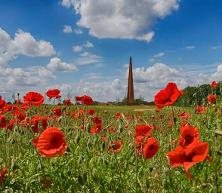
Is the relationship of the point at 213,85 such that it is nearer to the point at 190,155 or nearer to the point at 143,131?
the point at 143,131

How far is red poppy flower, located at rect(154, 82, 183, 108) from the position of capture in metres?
4.27

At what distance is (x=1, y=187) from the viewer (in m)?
4.38

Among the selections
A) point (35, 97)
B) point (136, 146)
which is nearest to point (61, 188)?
point (136, 146)

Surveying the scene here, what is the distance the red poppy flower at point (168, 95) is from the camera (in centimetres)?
427

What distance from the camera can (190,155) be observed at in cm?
296

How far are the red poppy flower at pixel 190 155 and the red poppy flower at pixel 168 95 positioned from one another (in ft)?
4.09

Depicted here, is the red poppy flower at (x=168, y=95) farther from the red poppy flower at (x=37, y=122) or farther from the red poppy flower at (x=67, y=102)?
the red poppy flower at (x=67, y=102)

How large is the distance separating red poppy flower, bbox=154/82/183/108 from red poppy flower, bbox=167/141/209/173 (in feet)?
4.09

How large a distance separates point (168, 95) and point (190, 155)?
1.41m

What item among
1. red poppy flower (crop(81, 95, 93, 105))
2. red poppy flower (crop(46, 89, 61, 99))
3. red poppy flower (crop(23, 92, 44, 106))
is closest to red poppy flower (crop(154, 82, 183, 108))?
red poppy flower (crop(81, 95, 93, 105))

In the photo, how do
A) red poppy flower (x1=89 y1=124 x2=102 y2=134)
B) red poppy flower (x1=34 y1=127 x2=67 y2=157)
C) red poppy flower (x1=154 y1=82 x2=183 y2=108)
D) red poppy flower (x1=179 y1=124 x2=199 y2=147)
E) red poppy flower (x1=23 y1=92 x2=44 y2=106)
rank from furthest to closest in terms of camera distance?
red poppy flower (x1=23 y1=92 x2=44 y2=106) → red poppy flower (x1=89 y1=124 x2=102 y2=134) → red poppy flower (x1=154 y1=82 x2=183 y2=108) → red poppy flower (x1=34 y1=127 x2=67 y2=157) → red poppy flower (x1=179 y1=124 x2=199 y2=147)

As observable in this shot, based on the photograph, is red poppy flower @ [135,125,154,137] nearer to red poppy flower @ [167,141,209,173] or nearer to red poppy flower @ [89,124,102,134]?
red poppy flower @ [89,124,102,134]

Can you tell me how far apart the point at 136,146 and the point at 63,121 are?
7.86 feet

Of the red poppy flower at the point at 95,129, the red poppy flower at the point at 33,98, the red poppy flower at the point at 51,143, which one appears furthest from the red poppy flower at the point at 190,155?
the red poppy flower at the point at 33,98
